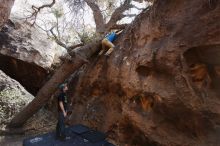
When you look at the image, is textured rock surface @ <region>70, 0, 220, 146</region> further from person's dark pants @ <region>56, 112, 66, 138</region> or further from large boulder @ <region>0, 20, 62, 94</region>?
large boulder @ <region>0, 20, 62, 94</region>

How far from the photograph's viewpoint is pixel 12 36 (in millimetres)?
12195

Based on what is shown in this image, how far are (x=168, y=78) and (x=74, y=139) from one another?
2760 mm

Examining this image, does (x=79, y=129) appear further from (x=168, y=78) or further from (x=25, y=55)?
(x=25, y=55)

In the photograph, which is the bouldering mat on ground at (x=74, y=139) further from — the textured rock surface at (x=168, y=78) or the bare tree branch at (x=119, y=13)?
the bare tree branch at (x=119, y=13)

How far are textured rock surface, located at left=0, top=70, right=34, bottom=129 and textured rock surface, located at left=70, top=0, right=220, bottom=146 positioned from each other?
3627mm

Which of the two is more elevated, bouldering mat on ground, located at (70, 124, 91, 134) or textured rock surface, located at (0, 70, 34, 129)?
textured rock surface, located at (0, 70, 34, 129)

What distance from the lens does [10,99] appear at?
10.4 m

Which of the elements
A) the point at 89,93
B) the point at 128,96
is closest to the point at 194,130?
the point at 128,96

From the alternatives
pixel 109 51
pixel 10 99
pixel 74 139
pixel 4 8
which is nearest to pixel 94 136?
pixel 74 139

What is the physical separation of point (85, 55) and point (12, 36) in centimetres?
426

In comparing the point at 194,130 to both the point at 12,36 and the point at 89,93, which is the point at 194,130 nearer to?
the point at 89,93

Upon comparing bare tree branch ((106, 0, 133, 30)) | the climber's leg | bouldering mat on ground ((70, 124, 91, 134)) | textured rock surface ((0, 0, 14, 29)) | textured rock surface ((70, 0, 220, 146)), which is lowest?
bouldering mat on ground ((70, 124, 91, 134))

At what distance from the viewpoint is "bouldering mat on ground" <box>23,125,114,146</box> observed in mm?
7267

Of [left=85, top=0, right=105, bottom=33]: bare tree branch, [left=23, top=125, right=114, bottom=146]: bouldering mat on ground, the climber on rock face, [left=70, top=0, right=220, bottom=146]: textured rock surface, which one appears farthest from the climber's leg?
[left=23, top=125, right=114, bottom=146]: bouldering mat on ground
